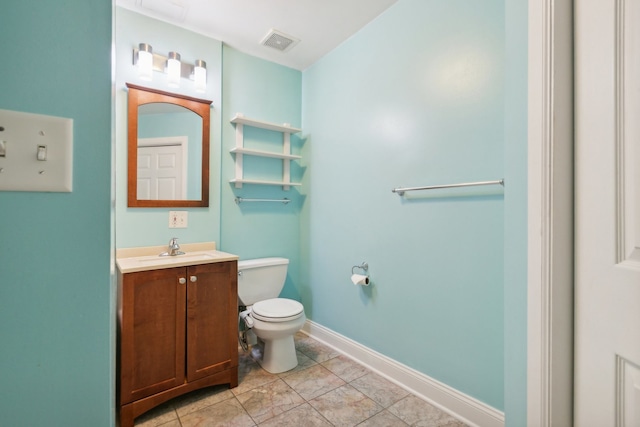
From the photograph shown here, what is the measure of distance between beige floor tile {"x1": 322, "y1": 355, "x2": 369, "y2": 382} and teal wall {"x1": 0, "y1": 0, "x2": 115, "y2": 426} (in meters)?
1.74

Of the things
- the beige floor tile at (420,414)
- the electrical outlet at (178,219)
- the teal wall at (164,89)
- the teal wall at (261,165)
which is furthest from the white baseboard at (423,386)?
the electrical outlet at (178,219)

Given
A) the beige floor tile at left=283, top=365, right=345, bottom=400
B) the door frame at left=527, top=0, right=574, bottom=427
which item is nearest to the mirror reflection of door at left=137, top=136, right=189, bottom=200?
the beige floor tile at left=283, top=365, right=345, bottom=400

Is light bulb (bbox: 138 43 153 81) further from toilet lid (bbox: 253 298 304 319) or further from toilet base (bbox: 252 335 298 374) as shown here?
toilet base (bbox: 252 335 298 374)

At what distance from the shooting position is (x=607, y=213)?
729 mm

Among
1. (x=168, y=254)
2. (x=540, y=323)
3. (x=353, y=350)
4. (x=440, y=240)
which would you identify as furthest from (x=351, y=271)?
(x=540, y=323)

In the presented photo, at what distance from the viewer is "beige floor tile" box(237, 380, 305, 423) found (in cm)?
158

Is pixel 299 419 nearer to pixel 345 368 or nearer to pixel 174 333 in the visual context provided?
pixel 345 368

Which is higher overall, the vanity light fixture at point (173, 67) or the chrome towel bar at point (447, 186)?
the vanity light fixture at point (173, 67)

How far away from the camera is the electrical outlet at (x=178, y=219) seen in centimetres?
208

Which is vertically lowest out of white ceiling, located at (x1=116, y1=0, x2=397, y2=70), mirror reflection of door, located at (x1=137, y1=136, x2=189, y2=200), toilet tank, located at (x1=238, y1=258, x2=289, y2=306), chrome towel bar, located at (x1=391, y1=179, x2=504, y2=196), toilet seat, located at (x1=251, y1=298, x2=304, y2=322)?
toilet seat, located at (x1=251, y1=298, x2=304, y2=322)

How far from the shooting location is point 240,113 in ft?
7.68

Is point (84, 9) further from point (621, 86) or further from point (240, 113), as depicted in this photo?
point (240, 113)

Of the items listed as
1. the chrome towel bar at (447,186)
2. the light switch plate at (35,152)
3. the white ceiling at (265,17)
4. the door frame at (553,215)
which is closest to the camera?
the light switch plate at (35,152)

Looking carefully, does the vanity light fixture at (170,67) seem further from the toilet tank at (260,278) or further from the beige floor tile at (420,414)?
the beige floor tile at (420,414)
